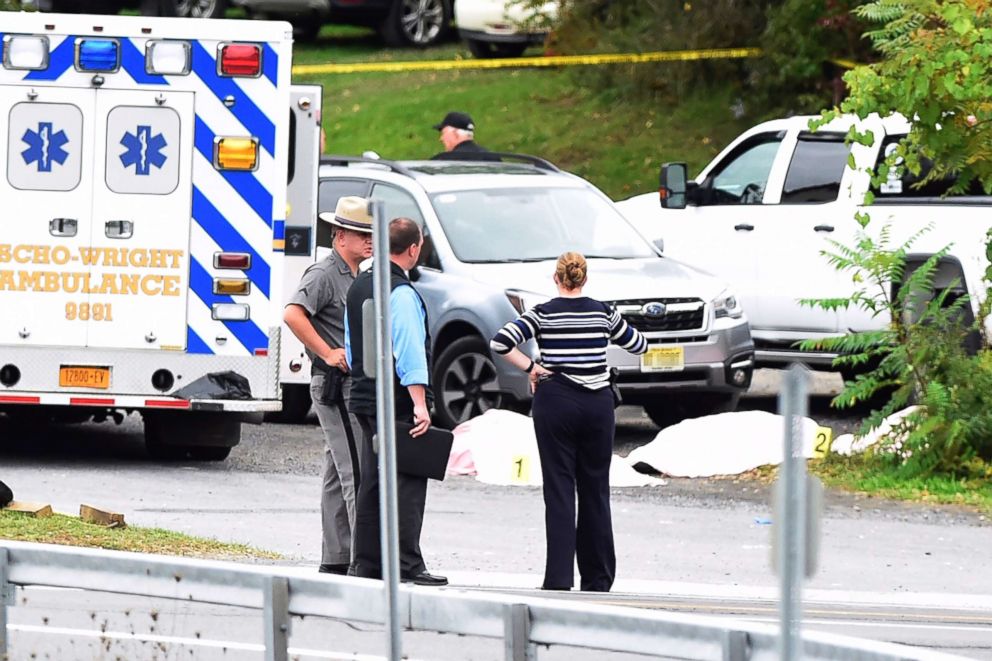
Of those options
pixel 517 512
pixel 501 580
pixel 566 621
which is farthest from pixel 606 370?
pixel 566 621

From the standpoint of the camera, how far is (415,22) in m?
31.1

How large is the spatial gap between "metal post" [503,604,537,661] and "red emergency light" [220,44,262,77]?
292 inches

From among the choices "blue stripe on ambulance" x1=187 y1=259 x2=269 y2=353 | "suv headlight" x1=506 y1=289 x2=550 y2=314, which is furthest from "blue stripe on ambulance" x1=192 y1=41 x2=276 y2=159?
"suv headlight" x1=506 y1=289 x2=550 y2=314

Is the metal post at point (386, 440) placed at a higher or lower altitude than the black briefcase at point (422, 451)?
higher

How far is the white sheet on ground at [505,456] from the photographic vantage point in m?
13.1

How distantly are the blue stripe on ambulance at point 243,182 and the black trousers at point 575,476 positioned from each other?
394cm

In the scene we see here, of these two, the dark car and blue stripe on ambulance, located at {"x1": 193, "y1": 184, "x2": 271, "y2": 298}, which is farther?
the dark car

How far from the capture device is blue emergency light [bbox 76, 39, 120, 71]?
12.9 meters

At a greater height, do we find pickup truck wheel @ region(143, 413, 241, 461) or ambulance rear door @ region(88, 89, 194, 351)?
ambulance rear door @ region(88, 89, 194, 351)

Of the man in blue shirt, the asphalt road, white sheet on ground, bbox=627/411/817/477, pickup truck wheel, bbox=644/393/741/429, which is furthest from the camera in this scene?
pickup truck wheel, bbox=644/393/741/429

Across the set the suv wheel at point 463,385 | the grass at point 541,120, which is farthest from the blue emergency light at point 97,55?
the grass at point 541,120

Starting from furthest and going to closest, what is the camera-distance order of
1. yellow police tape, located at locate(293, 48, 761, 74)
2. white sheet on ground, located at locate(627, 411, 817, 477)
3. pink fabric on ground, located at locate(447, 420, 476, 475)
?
yellow police tape, located at locate(293, 48, 761, 74), pink fabric on ground, located at locate(447, 420, 476, 475), white sheet on ground, located at locate(627, 411, 817, 477)

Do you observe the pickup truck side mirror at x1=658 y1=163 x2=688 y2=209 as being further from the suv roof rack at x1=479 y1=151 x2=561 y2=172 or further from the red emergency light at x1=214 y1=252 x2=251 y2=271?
the red emergency light at x1=214 y1=252 x2=251 y2=271

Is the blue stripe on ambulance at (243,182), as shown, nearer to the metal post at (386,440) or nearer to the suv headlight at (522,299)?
the suv headlight at (522,299)
